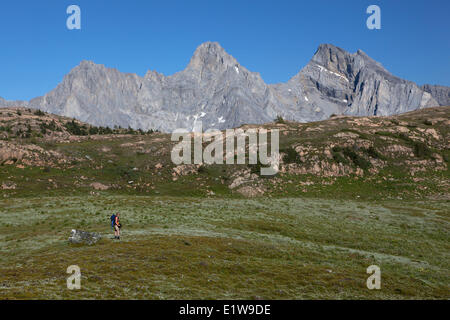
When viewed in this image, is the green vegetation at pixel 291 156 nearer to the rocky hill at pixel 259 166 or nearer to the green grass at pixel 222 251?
the rocky hill at pixel 259 166

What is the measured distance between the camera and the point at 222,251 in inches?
1248

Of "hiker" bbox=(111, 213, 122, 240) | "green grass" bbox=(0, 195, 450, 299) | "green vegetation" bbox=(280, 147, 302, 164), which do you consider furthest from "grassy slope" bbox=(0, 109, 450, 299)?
"green vegetation" bbox=(280, 147, 302, 164)

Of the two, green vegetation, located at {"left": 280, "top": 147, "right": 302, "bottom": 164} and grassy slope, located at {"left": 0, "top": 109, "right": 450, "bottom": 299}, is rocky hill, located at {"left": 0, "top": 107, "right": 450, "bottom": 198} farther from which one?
grassy slope, located at {"left": 0, "top": 109, "right": 450, "bottom": 299}

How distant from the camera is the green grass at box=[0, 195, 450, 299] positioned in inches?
856

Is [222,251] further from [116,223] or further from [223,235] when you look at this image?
[116,223]

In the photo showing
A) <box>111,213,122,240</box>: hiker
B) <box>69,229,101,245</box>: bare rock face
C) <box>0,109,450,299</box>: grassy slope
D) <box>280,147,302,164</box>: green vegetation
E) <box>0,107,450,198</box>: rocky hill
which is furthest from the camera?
<box>280,147,302,164</box>: green vegetation

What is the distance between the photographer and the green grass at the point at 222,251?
21.8 metres

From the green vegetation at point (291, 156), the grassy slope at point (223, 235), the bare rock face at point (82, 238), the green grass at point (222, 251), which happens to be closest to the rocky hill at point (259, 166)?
the green vegetation at point (291, 156)

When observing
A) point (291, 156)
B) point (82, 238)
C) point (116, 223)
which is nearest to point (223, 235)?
point (116, 223)

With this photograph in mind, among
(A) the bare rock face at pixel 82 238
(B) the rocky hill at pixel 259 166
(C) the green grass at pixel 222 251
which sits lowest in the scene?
(C) the green grass at pixel 222 251

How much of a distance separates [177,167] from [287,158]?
32550mm

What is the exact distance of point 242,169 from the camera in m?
87.1

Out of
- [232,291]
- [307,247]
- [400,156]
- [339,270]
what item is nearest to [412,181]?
[400,156]

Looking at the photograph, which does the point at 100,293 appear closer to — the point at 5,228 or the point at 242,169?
the point at 5,228
